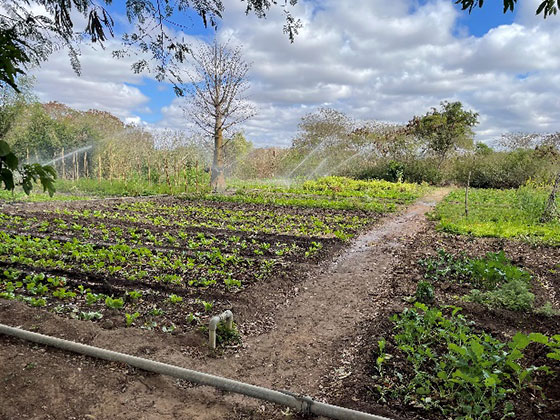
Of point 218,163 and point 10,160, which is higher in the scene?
point 218,163

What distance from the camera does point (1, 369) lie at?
302 cm

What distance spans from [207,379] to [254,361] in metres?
0.76

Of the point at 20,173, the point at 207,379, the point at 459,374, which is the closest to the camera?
the point at 20,173

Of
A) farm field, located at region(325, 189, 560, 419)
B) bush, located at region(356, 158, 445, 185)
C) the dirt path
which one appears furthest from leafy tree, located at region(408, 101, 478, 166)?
the dirt path

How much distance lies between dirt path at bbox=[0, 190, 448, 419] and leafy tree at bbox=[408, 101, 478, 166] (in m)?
18.6

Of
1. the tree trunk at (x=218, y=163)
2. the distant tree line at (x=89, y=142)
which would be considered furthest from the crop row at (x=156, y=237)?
the distant tree line at (x=89, y=142)

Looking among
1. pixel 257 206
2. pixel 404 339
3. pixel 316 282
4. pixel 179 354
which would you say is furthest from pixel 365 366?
pixel 257 206

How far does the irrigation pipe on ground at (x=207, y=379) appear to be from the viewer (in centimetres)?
250

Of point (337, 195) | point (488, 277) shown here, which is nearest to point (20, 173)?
point (488, 277)

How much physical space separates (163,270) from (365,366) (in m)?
3.25

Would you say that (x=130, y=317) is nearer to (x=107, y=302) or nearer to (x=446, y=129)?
(x=107, y=302)

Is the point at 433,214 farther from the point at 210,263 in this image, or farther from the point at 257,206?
the point at 210,263

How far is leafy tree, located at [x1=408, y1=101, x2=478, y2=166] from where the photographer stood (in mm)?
21922

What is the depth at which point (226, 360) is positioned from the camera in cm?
350
